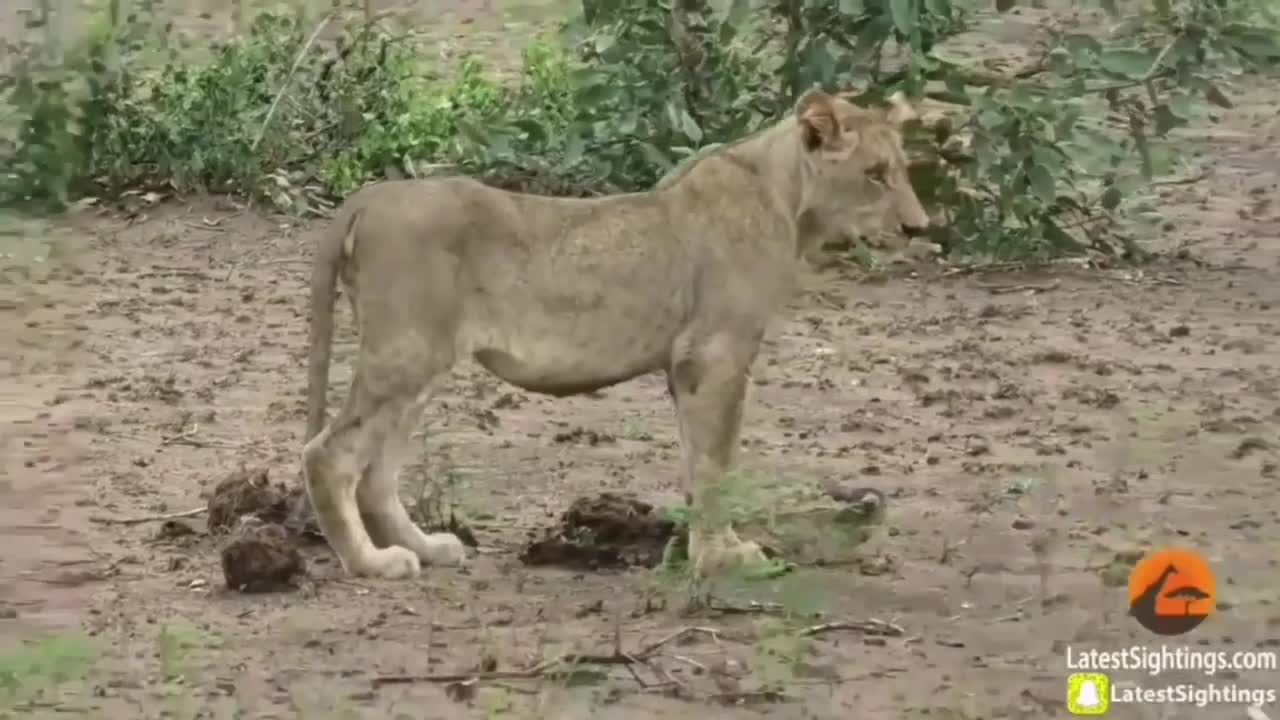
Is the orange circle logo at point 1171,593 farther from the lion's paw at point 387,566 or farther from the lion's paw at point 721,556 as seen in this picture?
the lion's paw at point 387,566

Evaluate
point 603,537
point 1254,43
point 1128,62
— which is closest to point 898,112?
point 603,537

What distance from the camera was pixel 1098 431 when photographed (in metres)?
7.63

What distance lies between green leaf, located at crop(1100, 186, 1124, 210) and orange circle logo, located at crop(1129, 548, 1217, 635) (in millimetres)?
4117

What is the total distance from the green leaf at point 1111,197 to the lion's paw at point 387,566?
15.4 ft

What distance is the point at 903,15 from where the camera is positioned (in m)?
9.15

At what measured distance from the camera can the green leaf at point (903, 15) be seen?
9117 millimetres

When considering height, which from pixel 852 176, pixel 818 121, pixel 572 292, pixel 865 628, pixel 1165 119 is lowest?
pixel 1165 119

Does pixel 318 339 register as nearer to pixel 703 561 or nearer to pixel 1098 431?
pixel 703 561

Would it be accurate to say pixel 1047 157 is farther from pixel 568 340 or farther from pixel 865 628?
pixel 865 628

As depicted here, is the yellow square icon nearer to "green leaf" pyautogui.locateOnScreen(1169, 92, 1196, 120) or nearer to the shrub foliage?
the shrub foliage

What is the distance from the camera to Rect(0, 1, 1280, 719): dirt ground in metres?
5.19

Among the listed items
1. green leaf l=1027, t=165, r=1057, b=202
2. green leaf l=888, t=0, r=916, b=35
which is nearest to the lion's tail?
green leaf l=888, t=0, r=916, b=35

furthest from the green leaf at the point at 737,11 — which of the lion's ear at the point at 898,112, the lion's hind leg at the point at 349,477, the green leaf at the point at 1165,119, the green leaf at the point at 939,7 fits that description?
the lion's hind leg at the point at 349,477

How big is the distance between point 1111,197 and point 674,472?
11.0 ft
